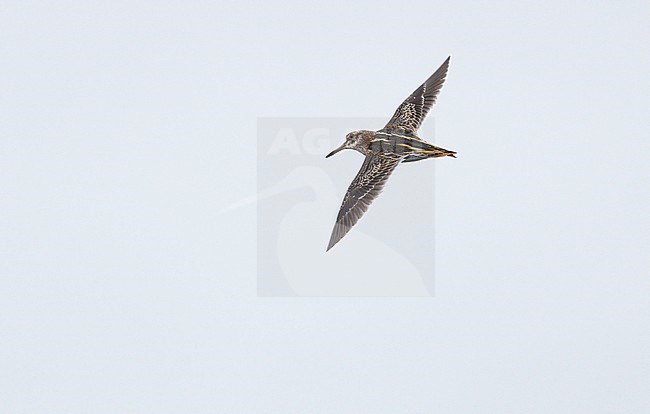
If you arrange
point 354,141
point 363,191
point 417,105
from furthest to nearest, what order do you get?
point 417,105 → point 354,141 → point 363,191

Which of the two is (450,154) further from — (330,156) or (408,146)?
(330,156)

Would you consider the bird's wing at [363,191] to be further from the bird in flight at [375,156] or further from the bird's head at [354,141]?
the bird's head at [354,141]

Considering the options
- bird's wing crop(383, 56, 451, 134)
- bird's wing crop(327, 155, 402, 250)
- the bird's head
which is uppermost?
bird's wing crop(383, 56, 451, 134)

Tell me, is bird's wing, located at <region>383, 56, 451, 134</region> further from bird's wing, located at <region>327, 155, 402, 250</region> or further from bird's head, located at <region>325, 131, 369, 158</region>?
bird's wing, located at <region>327, 155, 402, 250</region>

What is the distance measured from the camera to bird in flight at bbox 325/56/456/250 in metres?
23.6

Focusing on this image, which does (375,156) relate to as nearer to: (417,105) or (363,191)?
(363,191)

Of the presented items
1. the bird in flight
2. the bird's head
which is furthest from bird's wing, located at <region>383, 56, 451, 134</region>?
the bird's head

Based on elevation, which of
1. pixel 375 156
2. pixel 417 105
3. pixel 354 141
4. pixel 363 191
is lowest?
pixel 363 191

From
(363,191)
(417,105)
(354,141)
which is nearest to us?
(363,191)

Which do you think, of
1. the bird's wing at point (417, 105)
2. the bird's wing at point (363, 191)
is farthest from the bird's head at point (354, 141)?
the bird's wing at point (417, 105)

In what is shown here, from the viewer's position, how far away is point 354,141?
2459 centimetres

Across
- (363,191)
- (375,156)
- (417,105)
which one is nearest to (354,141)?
(375,156)

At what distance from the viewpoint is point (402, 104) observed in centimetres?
2544

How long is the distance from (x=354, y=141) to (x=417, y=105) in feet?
7.08
